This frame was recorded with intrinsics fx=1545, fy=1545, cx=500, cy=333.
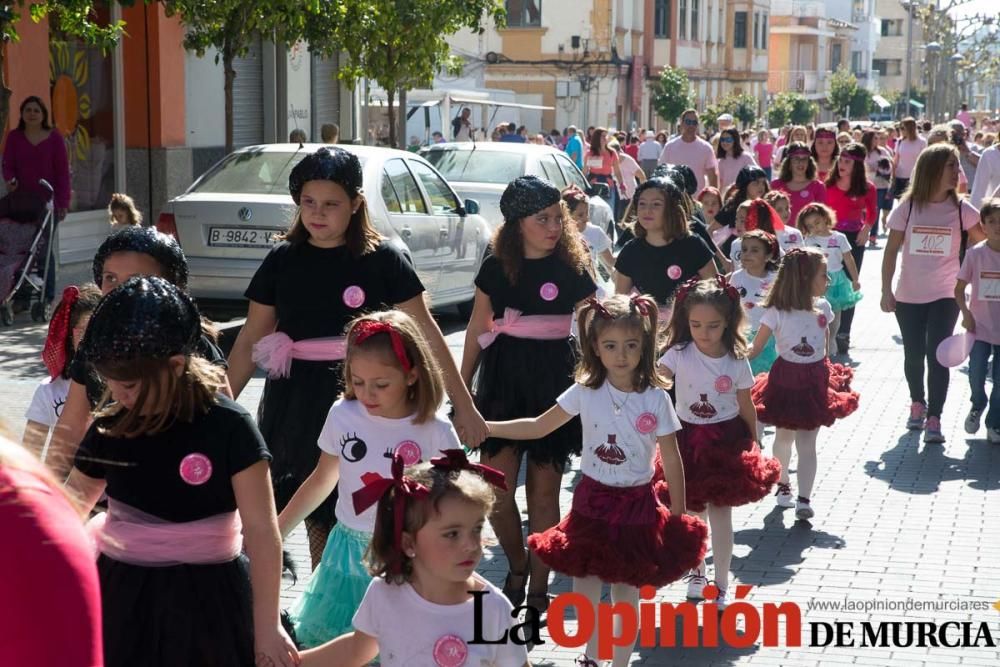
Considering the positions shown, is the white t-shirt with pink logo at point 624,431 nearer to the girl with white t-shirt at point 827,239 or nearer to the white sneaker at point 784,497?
the white sneaker at point 784,497

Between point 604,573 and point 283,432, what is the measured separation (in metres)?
1.24

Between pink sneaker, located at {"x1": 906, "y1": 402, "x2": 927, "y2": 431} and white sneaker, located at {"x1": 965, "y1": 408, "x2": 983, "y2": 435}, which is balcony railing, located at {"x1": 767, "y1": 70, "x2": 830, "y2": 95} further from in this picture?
white sneaker, located at {"x1": 965, "y1": 408, "x2": 983, "y2": 435}

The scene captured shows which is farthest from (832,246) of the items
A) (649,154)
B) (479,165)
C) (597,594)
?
(649,154)

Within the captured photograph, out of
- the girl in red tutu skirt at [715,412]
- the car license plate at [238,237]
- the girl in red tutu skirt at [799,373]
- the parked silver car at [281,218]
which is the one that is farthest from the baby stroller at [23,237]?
the girl in red tutu skirt at [715,412]

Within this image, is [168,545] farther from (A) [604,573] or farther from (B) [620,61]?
(B) [620,61]

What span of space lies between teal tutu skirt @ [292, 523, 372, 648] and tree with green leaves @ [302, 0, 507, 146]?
14.8m

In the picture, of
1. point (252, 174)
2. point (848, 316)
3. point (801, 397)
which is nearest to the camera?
point (801, 397)

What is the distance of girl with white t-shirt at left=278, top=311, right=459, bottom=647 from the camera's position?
4418 mm

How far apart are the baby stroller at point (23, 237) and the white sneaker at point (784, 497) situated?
7.03m

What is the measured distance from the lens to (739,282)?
9484 mm

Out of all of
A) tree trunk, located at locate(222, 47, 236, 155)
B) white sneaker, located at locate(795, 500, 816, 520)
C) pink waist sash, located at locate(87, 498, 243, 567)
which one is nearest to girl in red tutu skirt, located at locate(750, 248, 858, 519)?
white sneaker, located at locate(795, 500, 816, 520)

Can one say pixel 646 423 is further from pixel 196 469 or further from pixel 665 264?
pixel 665 264

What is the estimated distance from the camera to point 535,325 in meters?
6.44

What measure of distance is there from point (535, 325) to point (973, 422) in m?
4.60
